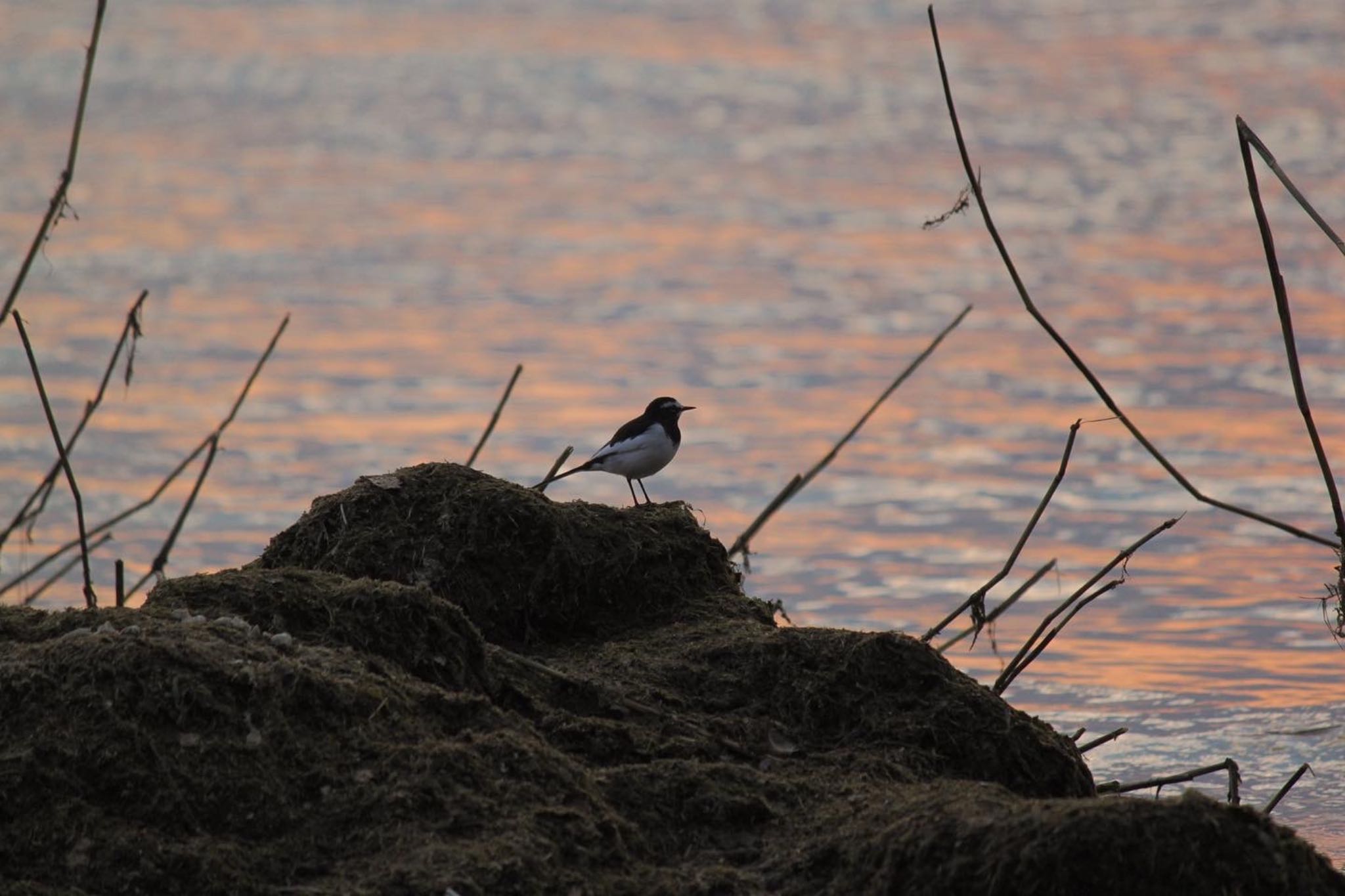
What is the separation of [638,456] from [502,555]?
15.3ft

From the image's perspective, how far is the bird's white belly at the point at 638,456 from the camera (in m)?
9.87

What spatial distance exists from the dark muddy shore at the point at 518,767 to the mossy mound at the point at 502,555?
0.30 ft

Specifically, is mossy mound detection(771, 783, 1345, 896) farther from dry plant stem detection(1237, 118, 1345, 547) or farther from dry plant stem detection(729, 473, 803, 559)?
dry plant stem detection(729, 473, 803, 559)

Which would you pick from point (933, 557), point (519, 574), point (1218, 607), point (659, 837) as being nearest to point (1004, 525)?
point (933, 557)

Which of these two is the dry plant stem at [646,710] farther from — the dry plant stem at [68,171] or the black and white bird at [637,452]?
the black and white bird at [637,452]

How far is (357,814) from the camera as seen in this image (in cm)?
354

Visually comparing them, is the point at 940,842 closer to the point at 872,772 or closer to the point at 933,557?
the point at 872,772

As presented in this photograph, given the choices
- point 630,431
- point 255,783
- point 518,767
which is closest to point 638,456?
point 630,431

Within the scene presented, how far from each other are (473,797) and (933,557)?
802cm

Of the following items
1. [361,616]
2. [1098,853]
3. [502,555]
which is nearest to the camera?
[1098,853]

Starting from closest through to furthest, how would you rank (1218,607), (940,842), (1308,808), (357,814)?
(940,842) → (357,814) → (1308,808) → (1218,607)

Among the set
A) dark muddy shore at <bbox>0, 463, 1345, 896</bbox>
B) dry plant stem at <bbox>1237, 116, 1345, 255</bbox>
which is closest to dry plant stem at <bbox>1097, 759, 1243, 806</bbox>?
dark muddy shore at <bbox>0, 463, 1345, 896</bbox>

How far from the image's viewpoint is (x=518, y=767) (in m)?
3.75

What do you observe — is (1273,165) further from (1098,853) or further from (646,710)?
(646,710)
